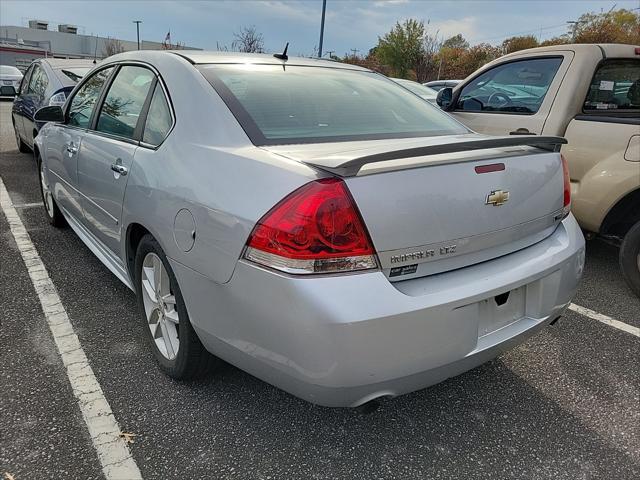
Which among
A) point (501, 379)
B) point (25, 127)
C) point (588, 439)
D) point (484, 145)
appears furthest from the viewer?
point (25, 127)

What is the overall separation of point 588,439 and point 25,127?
820 cm

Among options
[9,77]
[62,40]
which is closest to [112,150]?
[9,77]

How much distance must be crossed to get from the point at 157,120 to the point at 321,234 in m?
1.30

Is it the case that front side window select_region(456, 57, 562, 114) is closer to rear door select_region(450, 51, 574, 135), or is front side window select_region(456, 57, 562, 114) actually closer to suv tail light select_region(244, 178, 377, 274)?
rear door select_region(450, 51, 574, 135)

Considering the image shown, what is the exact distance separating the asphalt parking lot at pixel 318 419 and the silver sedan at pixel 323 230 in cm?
25

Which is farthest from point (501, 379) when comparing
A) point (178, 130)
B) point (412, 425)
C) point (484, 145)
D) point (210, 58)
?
point (210, 58)

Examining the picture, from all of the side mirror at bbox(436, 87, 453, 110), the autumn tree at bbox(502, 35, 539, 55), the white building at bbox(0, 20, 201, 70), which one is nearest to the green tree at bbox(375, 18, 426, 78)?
the autumn tree at bbox(502, 35, 539, 55)

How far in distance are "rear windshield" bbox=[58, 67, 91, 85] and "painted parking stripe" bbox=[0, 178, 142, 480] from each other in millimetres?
3938

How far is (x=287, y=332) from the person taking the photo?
1706 millimetres

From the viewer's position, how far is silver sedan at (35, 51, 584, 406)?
171 cm

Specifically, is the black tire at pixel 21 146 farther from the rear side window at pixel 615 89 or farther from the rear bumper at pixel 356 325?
the rear side window at pixel 615 89

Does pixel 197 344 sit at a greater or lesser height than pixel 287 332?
lesser

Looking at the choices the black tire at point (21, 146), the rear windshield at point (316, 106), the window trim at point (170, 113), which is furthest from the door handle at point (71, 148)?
the black tire at point (21, 146)

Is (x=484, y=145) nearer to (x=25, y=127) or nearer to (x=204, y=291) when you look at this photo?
(x=204, y=291)
